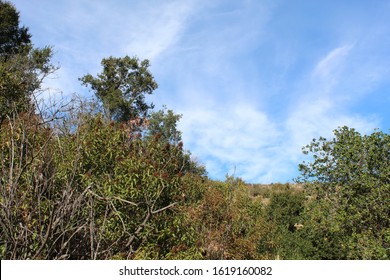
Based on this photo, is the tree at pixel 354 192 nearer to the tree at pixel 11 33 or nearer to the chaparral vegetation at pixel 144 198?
the chaparral vegetation at pixel 144 198

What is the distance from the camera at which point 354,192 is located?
14.4 m

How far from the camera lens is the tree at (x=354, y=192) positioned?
44.9 feet

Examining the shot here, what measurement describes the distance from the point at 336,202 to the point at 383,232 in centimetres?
206

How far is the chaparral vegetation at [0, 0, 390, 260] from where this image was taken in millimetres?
5480

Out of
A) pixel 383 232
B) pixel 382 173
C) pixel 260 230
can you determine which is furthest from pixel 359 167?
pixel 260 230

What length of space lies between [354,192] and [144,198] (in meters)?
9.13

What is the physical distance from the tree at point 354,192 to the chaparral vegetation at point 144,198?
45 mm

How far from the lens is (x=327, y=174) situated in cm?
1577

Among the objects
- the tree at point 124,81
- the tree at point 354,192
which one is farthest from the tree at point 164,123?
the tree at point 354,192

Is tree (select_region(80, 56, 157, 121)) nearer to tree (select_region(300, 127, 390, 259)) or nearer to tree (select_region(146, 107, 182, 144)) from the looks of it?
tree (select_region(146, 107, 182, 144))

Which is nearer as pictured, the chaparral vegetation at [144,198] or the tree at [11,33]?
the chaparral vegetation at [144,198]

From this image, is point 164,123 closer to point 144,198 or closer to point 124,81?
point 124,81
